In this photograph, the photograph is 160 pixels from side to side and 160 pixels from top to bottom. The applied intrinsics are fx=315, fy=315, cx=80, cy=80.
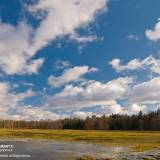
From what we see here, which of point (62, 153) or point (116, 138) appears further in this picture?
point (116, 138)

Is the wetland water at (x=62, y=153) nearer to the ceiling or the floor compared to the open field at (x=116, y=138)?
nearer to the floor

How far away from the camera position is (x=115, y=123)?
609 feet

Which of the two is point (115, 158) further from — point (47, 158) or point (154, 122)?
point (154, 122)

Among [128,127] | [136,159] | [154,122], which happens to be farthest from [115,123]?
[136,159]

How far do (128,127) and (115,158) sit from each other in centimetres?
14376

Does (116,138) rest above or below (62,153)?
above

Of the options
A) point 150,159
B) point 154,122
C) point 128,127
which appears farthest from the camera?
point 128,127

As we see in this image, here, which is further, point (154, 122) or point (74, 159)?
point (154, 122)

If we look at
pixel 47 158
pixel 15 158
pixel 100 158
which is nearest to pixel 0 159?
pixel 15 158

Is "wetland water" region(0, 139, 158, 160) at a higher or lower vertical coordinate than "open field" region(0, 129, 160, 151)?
lower

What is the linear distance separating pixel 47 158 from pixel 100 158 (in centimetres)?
656

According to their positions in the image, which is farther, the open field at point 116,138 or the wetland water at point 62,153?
the open field at point 116,138

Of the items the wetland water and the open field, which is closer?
the wetland water

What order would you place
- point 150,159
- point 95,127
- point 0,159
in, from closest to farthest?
point 0,159 < point 150,159 < point 95,127
